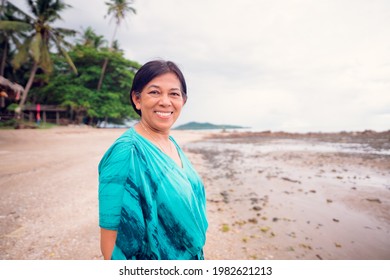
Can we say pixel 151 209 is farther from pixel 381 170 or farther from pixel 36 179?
pixel 381 170

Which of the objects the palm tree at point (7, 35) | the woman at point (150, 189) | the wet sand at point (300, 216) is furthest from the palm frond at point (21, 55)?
the woman at point (150, 189)

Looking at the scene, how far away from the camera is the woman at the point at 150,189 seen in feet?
3.52

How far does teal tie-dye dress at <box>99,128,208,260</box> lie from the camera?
107 cm

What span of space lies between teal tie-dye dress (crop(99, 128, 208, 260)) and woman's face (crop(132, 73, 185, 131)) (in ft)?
0.73

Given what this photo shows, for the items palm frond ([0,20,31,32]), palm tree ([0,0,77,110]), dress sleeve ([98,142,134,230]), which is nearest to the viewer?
dress sleeve ([98,142,134,230])

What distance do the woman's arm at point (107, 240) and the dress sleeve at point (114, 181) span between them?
0.27ft

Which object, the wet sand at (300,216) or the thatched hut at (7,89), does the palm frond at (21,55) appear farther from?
the wet sand at (300,216)

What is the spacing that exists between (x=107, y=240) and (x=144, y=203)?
310 mm

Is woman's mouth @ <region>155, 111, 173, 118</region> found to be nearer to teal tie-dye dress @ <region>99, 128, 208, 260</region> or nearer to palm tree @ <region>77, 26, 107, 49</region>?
teal tie-dye dress @ <region>99, 128, 208, 260</region>

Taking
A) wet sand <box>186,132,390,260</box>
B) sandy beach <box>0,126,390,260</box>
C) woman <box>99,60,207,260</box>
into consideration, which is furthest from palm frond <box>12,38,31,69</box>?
woman <box>99,60,207,260</box>

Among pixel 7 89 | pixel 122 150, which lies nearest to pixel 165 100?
pixel 122 150

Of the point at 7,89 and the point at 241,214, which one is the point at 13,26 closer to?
the point at 7,89
